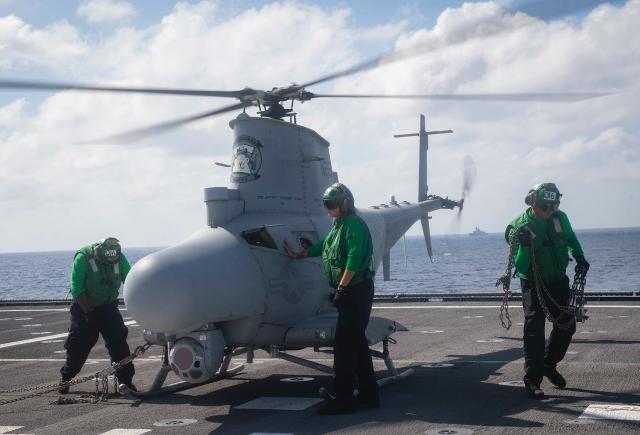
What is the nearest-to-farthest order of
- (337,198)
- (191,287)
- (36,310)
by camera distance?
(191,287) < (337,198) < (36,310)

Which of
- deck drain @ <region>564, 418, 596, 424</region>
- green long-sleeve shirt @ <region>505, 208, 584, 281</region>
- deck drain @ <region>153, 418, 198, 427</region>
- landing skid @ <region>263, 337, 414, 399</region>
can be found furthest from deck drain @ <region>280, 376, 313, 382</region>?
deck drain @ <region>564, 418, 596, 424</region>

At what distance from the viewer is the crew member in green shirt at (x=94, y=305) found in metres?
10.4

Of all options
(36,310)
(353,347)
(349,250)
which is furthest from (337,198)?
(36,310)

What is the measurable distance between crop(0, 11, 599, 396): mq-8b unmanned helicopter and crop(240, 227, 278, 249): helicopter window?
0.01m

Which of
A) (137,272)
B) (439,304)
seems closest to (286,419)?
(137,272)

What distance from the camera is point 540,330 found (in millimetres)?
8898

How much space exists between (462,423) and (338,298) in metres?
1.95

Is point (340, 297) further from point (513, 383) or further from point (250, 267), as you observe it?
point (513, 383)

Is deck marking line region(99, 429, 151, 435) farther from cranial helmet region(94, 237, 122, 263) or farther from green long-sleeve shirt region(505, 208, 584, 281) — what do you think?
green long-sleeve shirt region(505, 208, 584, 281)

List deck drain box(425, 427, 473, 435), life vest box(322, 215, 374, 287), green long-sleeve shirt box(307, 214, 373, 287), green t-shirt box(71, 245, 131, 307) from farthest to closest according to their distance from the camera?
green t-shirt box(71, 245, 131, 307) < life vest box(322, 215, 374, 287) < green long-sleeve shirt box(307, 214, 373, 287) < deck drain box(425, 427, 473, 435)

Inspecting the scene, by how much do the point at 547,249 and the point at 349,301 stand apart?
8.27 feet

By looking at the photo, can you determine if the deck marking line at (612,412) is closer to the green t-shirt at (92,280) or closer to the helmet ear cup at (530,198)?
the helmet ear cup at (530,198)

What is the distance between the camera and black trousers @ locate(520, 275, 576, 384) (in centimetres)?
877

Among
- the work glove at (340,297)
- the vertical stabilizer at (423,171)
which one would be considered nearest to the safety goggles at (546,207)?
the work glove at (340,297)
